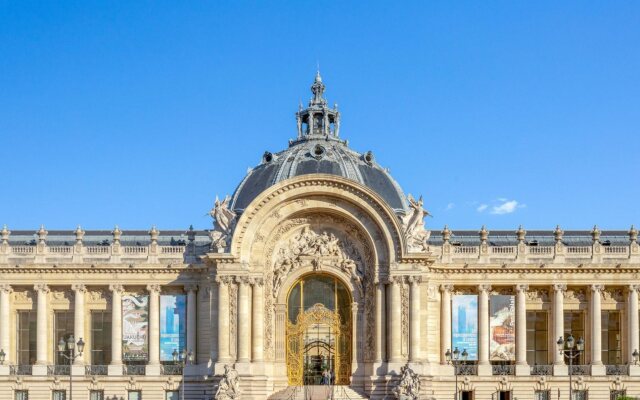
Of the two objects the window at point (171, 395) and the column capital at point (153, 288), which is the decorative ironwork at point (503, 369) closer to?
the window at point (171, 395)

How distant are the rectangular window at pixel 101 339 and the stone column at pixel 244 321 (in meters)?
8.44

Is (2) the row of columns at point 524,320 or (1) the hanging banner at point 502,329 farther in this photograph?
(1) the hanging banner at point 502,329

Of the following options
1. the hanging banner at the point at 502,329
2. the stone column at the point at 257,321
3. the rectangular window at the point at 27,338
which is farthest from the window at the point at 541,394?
the rectangular window at the point at 27,338

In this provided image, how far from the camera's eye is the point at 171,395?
56.5m

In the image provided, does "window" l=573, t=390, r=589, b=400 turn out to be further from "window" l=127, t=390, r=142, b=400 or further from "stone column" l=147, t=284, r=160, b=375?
"window" l=127, t=390, r=142, b=400

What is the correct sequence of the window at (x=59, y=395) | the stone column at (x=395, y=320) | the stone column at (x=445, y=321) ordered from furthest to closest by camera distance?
the stone column at (x=445, y=321) → the window at (x=59, y=395) → the stone column at (x=395, y=320)

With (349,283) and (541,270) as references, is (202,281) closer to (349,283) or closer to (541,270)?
(349,283)

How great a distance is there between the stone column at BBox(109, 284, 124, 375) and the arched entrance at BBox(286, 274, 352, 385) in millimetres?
9492

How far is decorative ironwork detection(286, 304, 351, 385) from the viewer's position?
56188 mm

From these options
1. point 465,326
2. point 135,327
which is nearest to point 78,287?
point 135,327

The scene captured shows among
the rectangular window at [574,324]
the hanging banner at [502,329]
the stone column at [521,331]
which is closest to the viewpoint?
the stone column at [521,331]

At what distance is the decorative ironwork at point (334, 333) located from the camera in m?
56.2

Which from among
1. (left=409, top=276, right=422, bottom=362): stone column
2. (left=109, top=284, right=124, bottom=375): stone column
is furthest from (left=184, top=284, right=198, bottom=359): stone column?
(left=409, top=276, right=422, bottom=362): stone column

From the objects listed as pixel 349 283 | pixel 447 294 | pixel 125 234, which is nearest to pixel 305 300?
pixel 349 283
